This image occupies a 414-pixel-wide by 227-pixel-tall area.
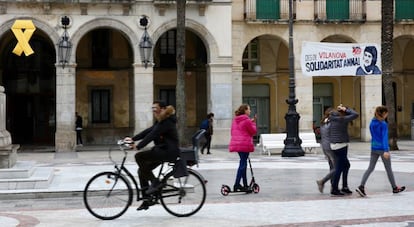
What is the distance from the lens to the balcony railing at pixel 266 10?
32.9 meters

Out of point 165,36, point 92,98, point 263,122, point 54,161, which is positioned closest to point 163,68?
point 165,36

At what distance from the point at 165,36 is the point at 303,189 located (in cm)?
2182

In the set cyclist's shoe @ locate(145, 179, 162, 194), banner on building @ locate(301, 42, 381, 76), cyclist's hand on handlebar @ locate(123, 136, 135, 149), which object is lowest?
cyclist's shoe @ locate(145, 179, 162, 194)

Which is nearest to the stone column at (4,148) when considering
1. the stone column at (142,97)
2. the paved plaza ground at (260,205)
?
the paved plaza ground at (260,205)

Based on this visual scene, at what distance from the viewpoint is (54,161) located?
76.0 feet

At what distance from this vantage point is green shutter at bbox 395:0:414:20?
Answer: 34.5 metres

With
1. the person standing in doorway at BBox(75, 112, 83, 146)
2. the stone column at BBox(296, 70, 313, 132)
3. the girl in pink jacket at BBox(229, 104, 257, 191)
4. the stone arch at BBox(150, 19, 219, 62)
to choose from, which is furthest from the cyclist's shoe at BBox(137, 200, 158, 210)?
the stone column at BBox(296, 70, 313, 132)

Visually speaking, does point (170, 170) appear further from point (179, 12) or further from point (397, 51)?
point (397, 51)

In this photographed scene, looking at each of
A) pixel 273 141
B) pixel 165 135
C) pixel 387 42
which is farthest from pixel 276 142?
pixel 165 135

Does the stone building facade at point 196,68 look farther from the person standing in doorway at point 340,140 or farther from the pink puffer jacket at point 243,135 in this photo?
the person standing in doorway at point 340,140

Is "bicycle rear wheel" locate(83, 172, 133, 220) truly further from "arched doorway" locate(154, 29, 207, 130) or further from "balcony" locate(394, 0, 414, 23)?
"balcony" locate(394, 0, 414, 23)

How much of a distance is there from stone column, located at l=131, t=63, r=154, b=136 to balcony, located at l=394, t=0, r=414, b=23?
46.3ft

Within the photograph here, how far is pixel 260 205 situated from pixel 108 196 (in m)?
2.85

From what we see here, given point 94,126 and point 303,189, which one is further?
point 94,126
